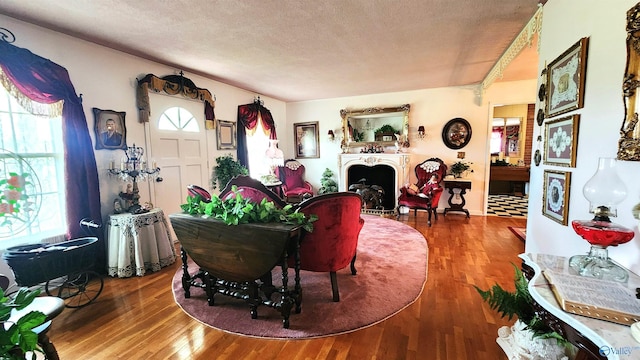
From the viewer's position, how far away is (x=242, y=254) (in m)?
2.03

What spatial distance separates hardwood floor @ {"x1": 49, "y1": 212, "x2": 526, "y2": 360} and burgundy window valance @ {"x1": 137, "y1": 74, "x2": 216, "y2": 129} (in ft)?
6.66

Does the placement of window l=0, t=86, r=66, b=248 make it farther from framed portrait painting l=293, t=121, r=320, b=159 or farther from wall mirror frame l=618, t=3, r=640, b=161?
framed portrait painting l=293, t=121, r=320, b=159

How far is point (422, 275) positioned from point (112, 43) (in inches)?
159

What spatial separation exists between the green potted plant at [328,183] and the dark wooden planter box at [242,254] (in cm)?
392

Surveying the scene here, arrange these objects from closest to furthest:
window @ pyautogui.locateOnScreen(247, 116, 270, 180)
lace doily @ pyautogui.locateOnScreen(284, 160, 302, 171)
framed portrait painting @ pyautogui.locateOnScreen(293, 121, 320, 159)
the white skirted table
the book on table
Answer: the book on table → the white skirted table → window @ pyautogui.locateOnScreen(247, 116, 270, 180) → lace doily @ pyautogui.locateOnScreen(284, 160, 302, 171) → framed portrait painting @ pyautogui.locateOnScreen(293, 121, 320, 159)

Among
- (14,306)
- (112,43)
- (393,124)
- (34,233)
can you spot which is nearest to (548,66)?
(14,306)

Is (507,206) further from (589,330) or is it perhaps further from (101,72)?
(101,72)

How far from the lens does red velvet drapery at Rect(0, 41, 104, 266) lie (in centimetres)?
231

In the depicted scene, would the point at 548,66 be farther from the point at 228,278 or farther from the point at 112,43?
the point at 112,43

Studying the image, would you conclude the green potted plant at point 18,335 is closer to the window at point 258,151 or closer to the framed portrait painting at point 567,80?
the framed portrait painting at point 567,80

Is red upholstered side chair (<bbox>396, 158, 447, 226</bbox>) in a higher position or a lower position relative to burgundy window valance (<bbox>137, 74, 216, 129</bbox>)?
lower

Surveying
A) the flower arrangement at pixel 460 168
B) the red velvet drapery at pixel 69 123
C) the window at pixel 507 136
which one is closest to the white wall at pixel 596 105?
the flower arrangement at pixel 460 168

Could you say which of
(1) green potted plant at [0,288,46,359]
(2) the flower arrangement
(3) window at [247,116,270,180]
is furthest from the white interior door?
(2) the flower arrangement

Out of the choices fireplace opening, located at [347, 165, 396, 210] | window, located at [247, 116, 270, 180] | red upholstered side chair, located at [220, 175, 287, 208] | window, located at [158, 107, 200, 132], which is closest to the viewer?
red upholstered side chair, located at [220, 175, 287, 208]
